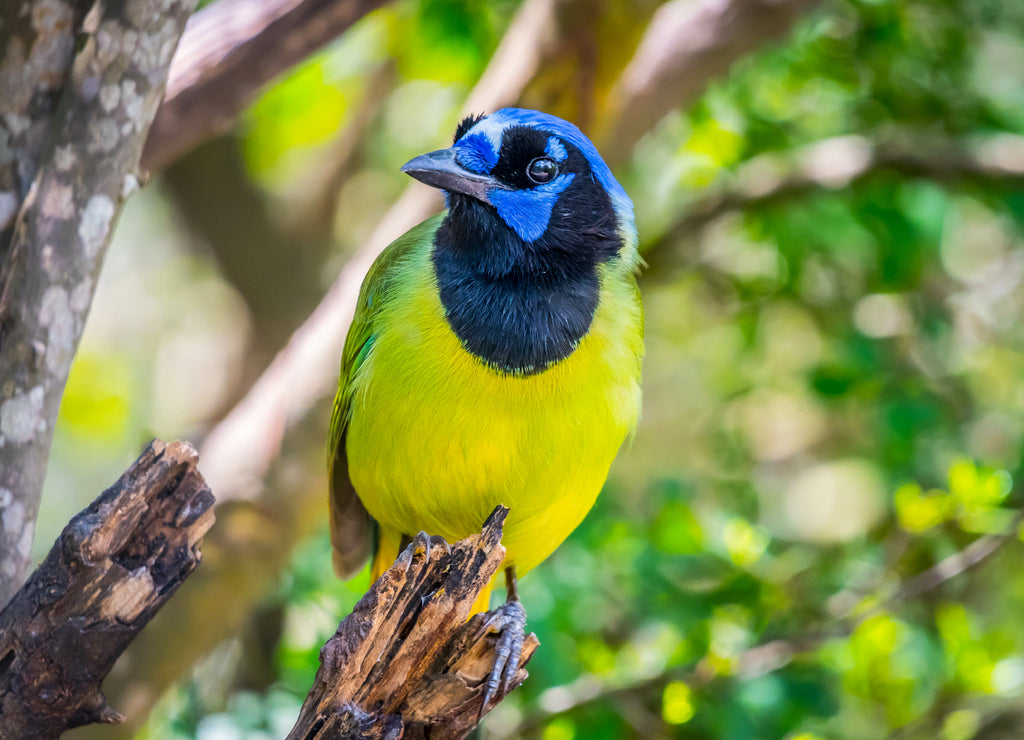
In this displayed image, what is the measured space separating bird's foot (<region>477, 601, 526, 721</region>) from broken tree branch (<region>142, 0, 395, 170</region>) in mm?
2068

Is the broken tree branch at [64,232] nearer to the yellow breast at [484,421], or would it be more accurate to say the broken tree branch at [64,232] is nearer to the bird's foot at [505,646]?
the yellow breast at [484,421]

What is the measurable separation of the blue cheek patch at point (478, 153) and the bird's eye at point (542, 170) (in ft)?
0.36

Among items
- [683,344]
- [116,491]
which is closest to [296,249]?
[683,344]

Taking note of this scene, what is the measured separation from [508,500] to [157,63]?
155cm

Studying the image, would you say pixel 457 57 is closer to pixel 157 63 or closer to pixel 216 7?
pixel 216 7

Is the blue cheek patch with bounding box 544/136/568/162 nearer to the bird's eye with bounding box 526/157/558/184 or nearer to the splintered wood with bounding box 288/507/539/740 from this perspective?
the bird's eye with bounding box 526/157/558/184

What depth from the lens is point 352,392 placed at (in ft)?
10.8

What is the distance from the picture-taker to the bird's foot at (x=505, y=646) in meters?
2.58

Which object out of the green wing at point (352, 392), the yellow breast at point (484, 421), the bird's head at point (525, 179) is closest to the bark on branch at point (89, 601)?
the yellow breast at point (484, 421)

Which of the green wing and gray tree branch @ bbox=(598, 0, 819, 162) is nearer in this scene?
the green wing

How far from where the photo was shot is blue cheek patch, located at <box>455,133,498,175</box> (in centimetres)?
302

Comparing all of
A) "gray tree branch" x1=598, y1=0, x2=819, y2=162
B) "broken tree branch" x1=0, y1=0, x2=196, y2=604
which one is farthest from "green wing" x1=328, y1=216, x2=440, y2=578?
"gray tree branch" x1=598, y1=0, x2=819, y2=162

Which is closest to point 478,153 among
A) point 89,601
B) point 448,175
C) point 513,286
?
point 448,175

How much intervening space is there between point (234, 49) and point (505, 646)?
7.47ft
